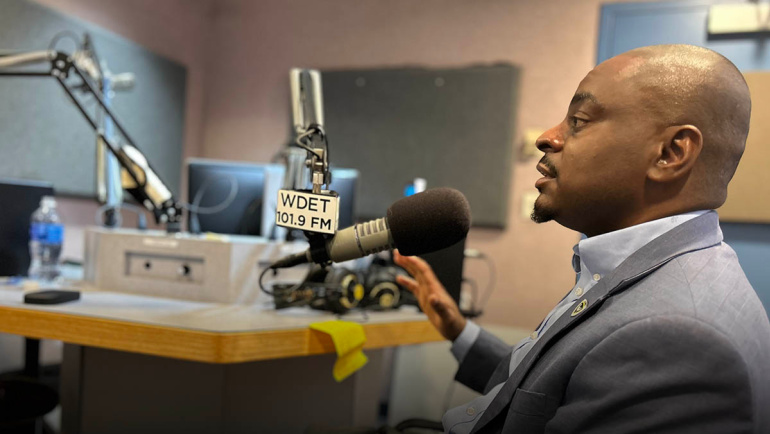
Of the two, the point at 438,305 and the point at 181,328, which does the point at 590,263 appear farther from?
the point at 181,328

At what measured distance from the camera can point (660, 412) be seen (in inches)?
20.8

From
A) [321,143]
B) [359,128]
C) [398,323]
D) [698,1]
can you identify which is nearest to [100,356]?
[398,323]

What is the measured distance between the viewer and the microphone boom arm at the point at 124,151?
1353 mm

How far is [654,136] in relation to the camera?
2.15 ft

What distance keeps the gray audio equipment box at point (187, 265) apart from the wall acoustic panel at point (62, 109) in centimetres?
121

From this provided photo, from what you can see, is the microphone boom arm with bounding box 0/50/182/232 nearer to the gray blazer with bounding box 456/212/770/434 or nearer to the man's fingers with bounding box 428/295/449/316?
the man's fingers with bounding box 428/295/449/316

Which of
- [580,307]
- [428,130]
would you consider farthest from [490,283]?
[580,307]

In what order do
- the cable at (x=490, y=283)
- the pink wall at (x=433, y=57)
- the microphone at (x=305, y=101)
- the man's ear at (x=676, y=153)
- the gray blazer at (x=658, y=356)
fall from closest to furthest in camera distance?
the gray blazer at (x=658, y=356) < the man's ear at (x=676, y=153) < the microphone at (x=305, y=101) < the pink wall at (x=433, y=57) < the cable at (x=490, y=283)

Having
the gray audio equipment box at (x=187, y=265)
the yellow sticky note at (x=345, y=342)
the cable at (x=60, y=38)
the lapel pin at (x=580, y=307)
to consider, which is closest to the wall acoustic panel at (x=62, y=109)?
the cable at (x=60, y=38)

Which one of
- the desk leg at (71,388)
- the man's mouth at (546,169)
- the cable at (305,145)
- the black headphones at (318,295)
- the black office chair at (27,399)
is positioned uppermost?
the cable at (305,145)

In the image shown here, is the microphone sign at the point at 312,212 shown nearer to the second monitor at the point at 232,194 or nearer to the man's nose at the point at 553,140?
the man's nose at the point at 553,140

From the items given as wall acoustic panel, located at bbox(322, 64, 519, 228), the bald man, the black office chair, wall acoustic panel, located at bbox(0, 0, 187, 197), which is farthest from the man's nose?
wall acoustic panel, located at bbox(0, 0, 187, 197)

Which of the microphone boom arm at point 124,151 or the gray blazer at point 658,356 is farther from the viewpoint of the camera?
the microphone boom arm at point 124,151

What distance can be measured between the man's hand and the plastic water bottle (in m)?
1.07
